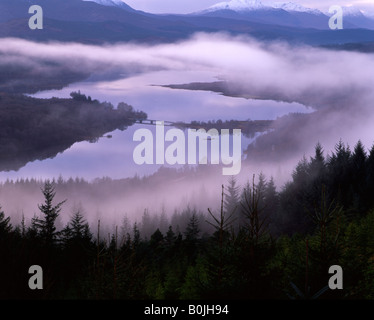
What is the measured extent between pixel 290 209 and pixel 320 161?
19.6 m

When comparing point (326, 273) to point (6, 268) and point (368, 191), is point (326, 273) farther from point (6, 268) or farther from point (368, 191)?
point (368, 191)

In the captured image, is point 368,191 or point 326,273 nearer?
point 326,273

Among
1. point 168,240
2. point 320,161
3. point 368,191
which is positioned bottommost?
point 168,240

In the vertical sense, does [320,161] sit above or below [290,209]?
above

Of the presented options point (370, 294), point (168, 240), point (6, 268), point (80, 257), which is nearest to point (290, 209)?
point (168, 240)
